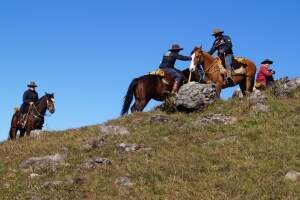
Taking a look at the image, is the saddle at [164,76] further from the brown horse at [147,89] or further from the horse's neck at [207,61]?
the horse's neck at [207,61]

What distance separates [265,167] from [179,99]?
8.42 metres

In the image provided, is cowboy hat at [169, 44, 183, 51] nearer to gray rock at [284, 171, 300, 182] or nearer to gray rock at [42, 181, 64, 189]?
gray rock at [42, 181, 64, 189]

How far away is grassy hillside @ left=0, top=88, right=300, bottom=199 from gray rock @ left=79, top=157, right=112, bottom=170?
186 mm

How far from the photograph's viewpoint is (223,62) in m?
25.7

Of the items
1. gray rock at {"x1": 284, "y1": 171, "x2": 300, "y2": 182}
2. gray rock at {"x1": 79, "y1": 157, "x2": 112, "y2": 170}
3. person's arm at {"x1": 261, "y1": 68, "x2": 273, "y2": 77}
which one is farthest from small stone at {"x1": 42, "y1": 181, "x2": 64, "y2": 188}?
person's arm at {"x1": 261, "y1": 68, "x2": 273, "y2": 77}

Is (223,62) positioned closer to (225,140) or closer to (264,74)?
(264,74)

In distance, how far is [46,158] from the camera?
1827cm

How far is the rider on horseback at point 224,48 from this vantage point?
83.1 feet

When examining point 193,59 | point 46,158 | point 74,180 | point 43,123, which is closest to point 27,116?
point 43,123

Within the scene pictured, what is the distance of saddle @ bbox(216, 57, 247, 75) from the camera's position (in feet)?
83.6

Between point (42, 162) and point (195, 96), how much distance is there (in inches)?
301

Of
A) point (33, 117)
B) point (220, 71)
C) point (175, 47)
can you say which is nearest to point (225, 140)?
point (220, 71)

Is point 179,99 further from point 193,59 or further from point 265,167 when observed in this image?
point 265,167

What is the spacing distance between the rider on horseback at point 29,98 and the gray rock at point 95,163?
509 inches
